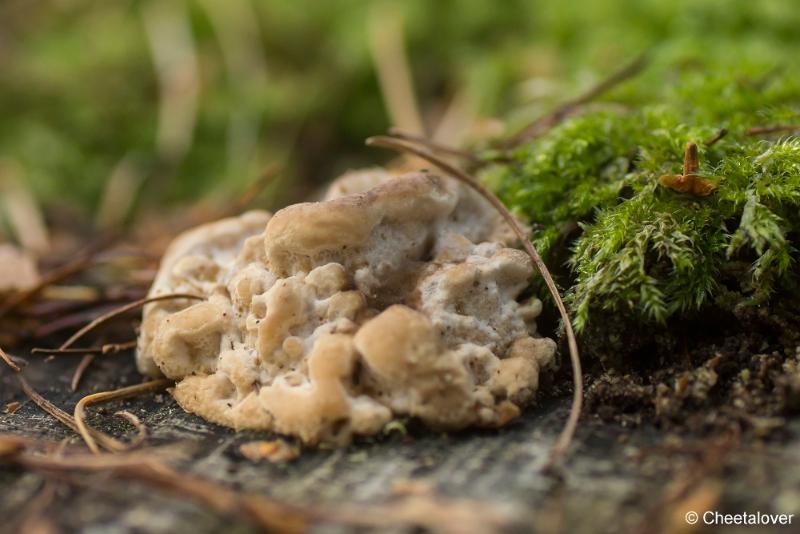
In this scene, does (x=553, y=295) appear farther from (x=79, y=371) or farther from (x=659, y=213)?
(x=79, y=371)

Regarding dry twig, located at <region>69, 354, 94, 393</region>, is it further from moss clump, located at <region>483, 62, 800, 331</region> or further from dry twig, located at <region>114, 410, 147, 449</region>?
moss clump, located at <region>483, 62, 800, 331</region>

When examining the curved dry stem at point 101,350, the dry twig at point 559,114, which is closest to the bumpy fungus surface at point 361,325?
the curved dry stem at point 101,350

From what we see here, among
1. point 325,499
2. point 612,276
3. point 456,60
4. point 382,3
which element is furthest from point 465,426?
point 382,3

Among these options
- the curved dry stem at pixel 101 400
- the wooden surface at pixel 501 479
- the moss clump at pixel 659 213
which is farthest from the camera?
the moss clump at pixel 659 213

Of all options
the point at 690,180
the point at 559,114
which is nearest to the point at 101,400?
the point at 690,180

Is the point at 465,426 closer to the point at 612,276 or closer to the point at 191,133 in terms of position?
the point at 612,276

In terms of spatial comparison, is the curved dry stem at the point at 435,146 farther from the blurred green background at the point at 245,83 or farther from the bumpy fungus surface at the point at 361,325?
the blurred green background at the point at 245,83

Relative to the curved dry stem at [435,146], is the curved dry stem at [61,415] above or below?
below
